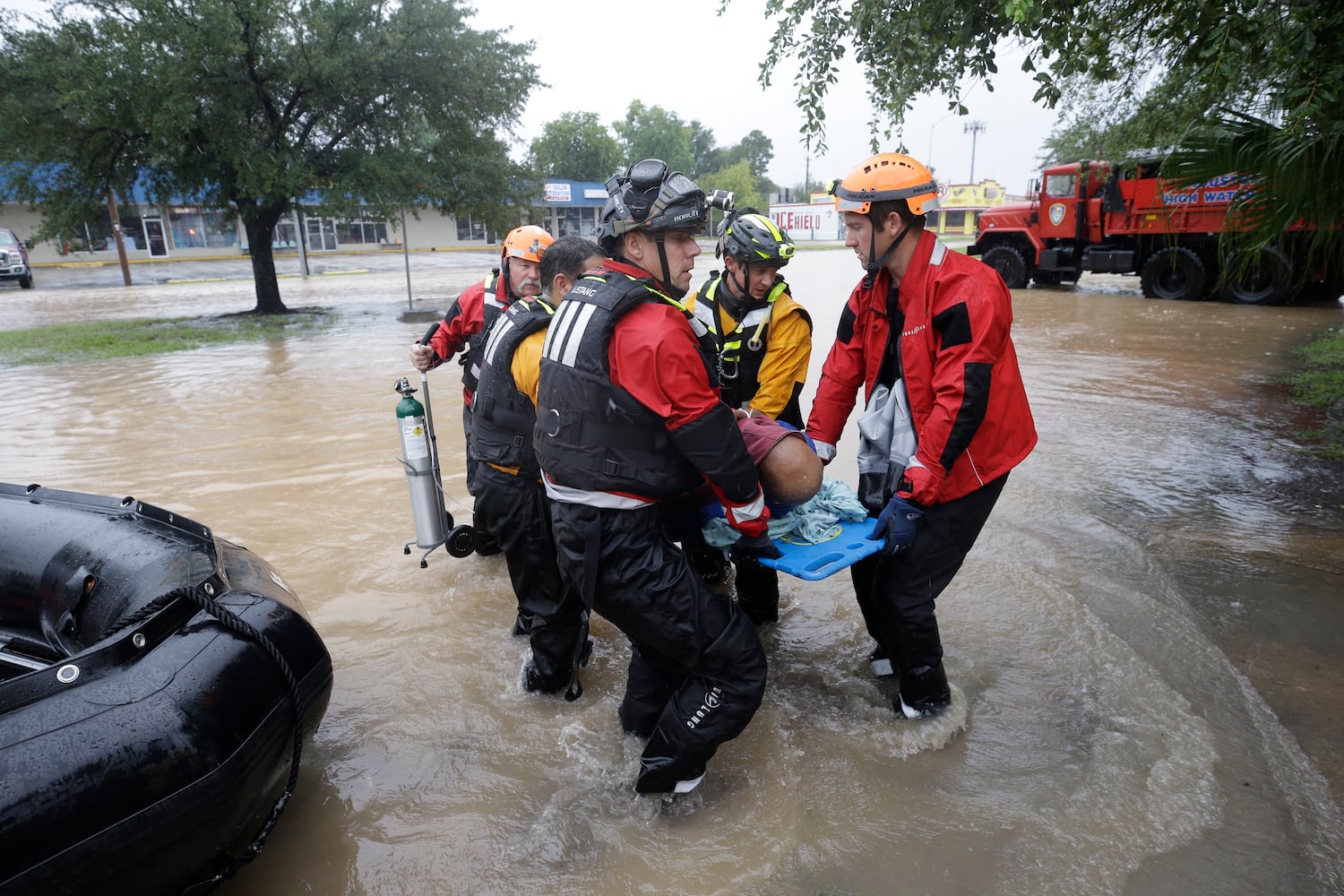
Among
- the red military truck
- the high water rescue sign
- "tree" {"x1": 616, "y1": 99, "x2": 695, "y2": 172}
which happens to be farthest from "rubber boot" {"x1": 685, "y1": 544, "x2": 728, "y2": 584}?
"tree" {"x1": 616, "y1": 99, "x2": 695, "y2": 172}

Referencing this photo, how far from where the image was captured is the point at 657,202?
239 cm

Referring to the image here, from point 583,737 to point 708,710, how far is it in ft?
2.64

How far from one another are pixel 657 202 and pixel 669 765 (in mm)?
1778

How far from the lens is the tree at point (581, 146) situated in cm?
6178

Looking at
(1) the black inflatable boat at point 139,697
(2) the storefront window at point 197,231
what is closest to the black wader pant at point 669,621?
(1) the black inflatable boat at point 139,697

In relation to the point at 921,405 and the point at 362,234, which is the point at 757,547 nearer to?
the point at 921,405

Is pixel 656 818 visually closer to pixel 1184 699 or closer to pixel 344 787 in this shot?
pixel 344 787

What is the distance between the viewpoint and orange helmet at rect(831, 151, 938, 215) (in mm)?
2746

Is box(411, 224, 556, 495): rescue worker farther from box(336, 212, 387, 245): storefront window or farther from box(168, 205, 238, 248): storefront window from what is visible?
box(336, 212, 387, 245): storefront window

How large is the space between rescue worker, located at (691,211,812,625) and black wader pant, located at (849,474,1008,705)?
0.94 meters

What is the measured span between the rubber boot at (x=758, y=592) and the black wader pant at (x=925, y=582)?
0.93 meters

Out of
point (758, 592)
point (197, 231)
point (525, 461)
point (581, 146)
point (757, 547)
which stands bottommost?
point (758, 592)

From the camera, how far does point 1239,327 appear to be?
12.7 metres

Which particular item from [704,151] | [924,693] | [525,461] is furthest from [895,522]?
[704,151]
